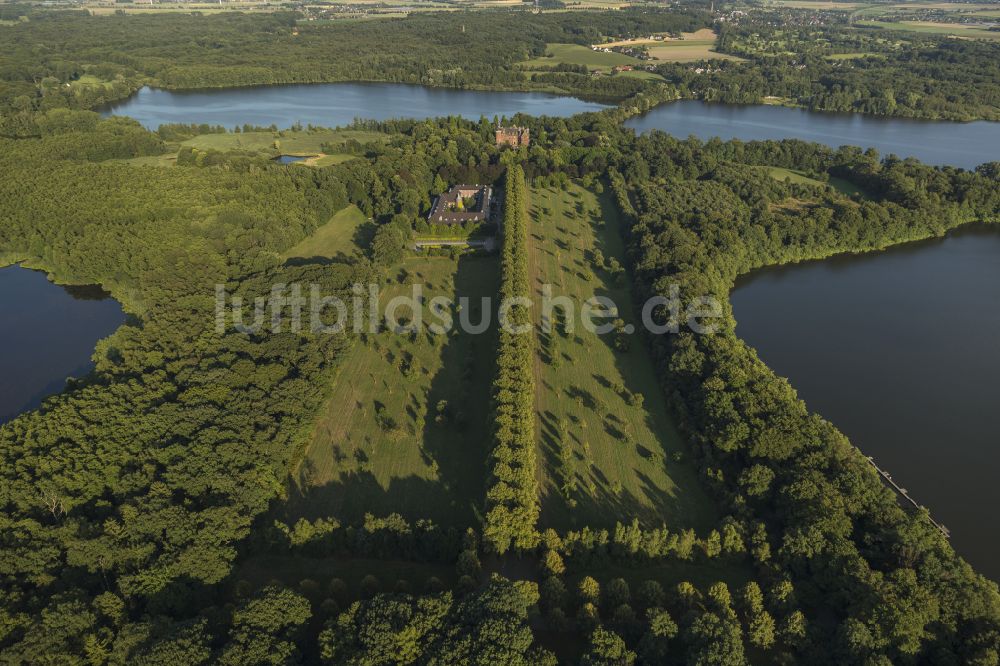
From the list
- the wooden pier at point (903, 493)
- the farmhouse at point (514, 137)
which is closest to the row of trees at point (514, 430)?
the wooden pier at point (903, 493)

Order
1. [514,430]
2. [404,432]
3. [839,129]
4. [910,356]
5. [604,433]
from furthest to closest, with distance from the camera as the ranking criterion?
[839,129], [910,356], [604,433], [404,432], [514,430]

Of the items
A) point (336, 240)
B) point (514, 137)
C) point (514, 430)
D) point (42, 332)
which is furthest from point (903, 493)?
point (514, 137)

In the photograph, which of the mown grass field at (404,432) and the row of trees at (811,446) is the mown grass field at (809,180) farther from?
the mown grass field at (404,432)

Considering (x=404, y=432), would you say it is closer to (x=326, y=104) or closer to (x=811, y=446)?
(x=811, y=446)

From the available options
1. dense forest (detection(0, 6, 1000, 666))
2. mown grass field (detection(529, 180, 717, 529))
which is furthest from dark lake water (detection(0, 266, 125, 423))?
mown grass field (detection(529, 180, 717, 529))

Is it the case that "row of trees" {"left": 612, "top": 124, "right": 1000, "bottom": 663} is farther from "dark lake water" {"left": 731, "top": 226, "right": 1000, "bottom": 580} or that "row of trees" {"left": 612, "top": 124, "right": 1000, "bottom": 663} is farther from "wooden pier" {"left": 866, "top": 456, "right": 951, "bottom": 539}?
"dark lake water" {"left": 731, "top": 226, "right": 1000, "bottom": 580}

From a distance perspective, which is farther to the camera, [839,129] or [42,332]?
[839,129]
